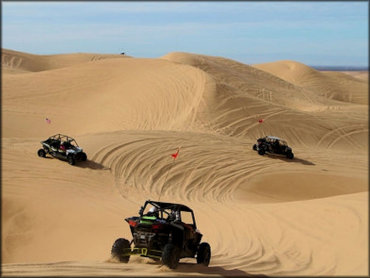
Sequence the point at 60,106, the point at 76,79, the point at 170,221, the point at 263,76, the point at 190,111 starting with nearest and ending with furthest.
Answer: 1. the point at 170,221
2. the point at 190,111
3. the point at 60,106
4. the point at 76,79
5. the point at 263,76

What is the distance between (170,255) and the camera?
24.5 feet

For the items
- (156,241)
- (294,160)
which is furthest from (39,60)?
(156,241)

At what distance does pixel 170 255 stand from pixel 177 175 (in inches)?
426

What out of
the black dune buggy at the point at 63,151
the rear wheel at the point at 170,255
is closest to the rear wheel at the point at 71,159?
the black dune buggy at the point at 63,151

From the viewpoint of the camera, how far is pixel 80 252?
31.8 feet

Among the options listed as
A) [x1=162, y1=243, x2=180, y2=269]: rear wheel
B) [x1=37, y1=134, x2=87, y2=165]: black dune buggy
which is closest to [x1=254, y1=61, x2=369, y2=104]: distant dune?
[x1=37, y1=134, x2=87, y2=165]: black dune buggy

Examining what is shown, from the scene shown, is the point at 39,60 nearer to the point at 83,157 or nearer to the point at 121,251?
the point at 83,157

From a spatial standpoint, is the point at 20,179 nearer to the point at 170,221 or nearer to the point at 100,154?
the point at 100,154

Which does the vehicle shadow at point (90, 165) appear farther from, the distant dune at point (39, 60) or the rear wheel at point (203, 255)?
the distant dune at point (39, 60)

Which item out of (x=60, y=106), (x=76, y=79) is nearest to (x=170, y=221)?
(x=60, y=106)

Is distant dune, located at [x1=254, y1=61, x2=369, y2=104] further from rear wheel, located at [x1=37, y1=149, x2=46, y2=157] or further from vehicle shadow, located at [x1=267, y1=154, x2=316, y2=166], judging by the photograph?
rear wheel, located at [x1=37, y1=149, x2=46, y2=157]

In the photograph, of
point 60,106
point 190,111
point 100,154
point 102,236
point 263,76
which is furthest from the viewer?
point 263,76

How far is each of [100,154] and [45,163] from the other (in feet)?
8.33

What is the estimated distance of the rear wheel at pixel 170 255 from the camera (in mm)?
7449
